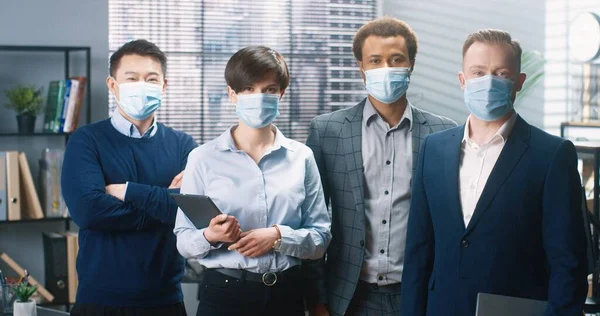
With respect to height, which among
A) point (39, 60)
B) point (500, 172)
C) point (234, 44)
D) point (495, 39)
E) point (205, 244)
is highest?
point (234, 44)

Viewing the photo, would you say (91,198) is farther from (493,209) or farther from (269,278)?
(493,209)

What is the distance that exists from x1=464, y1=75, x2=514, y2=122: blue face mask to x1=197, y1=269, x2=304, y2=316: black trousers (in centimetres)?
74

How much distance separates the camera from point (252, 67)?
236 cm

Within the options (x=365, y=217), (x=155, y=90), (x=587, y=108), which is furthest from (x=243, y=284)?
(x=587, y=108)

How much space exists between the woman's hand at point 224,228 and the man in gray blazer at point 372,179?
1.24 feet

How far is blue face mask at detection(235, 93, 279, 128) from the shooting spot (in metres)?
2.38

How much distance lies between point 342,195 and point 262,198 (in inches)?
12.0

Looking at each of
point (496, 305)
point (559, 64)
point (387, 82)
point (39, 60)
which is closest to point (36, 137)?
point (39, 60)

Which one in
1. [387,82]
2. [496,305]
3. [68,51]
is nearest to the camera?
[496,305]

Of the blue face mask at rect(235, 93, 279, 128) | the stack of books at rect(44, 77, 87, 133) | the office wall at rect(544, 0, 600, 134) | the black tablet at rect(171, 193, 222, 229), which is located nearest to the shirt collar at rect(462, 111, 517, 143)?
the blue face mask at rect(235, 93, 279, 128)

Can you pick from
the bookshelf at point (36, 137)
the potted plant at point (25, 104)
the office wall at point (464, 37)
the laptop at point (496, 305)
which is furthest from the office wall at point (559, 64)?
the laptop at point (496, 305)

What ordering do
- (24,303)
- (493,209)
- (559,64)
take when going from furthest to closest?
(559,64)
(24,303)
(493,209)

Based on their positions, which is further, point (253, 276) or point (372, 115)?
point (372, 115)

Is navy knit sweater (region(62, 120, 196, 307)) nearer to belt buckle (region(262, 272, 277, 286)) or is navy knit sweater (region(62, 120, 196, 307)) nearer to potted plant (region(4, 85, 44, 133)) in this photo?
belt buckle (region(262, 272, 277, 286))
